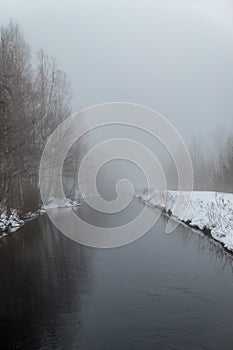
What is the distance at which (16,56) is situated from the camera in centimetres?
3409

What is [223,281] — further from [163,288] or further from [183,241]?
[183,241]

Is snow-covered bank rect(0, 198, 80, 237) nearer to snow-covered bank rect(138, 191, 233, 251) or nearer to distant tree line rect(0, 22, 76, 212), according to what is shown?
distant tree line rect(0, 22, 76, 212)

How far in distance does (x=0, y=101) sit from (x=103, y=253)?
10841mm

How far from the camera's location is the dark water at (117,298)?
7.19 metres

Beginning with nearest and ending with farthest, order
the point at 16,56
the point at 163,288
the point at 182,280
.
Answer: the point at 163,288 → the point at 182,280 → the point at 16,56

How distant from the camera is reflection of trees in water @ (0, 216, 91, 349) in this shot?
7.43 metres

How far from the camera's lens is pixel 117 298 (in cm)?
964

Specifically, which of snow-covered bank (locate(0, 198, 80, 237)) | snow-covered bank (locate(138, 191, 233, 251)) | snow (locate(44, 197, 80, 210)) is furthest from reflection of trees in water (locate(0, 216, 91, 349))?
snow (locate(44, 197, 80, 210))

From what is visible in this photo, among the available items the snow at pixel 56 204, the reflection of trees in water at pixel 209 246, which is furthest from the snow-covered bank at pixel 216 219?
the snow at pixel 56 204

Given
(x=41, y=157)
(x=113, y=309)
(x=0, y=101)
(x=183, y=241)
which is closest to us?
(x=113, y=309)

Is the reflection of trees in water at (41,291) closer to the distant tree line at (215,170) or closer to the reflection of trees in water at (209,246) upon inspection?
the reflection of trees in water at (209,246)

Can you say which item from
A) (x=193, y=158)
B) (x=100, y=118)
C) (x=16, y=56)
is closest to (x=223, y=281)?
(x=16, y=56)

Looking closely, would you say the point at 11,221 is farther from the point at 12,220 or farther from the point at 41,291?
the point at 41,291

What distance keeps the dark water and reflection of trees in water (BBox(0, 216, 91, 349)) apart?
0.02 m
